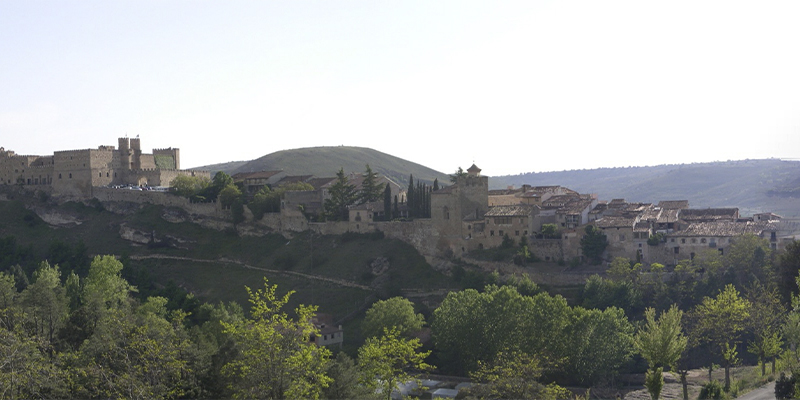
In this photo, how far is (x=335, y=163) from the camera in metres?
170

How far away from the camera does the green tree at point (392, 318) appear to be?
51969mm

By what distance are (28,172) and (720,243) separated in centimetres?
6933

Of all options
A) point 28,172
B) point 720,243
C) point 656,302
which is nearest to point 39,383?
point 656,302

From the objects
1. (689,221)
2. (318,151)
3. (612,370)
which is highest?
(318,151)

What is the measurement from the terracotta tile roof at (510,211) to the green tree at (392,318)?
10.6 meters

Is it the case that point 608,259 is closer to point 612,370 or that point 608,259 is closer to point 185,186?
point 612,370

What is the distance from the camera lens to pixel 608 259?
187 ft

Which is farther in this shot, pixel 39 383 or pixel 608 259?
pixel 608 259

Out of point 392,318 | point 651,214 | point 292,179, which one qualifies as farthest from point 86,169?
point 651,214

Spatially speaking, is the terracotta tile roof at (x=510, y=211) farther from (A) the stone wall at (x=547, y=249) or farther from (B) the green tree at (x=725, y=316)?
(B) the green tree at (x=725, y=316)

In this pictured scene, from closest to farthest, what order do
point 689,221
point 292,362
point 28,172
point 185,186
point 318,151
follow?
point 292,362 < point 689,221 < point 185,186 < point 28,172 < point 318,151

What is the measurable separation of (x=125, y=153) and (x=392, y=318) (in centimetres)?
4674

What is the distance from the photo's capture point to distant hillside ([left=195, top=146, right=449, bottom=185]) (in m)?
160

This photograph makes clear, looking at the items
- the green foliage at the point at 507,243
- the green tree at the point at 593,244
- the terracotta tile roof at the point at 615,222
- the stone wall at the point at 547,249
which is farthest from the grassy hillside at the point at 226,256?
the terracotta tile roof at the point at 615,222
